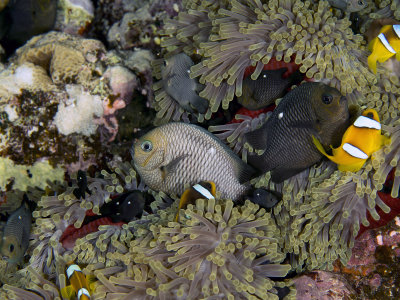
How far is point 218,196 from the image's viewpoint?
2150 millimetres

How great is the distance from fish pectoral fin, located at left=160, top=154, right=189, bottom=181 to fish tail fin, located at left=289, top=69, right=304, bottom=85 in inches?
33.7

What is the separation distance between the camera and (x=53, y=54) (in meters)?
2.80

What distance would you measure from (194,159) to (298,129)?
2.25 feet

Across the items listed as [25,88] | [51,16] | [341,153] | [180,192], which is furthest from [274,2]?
[51,16]

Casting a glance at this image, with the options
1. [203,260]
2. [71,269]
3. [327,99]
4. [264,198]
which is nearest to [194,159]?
[264,198]

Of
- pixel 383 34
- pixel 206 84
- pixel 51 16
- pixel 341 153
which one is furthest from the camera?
pixel 51 16

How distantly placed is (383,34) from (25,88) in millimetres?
2636

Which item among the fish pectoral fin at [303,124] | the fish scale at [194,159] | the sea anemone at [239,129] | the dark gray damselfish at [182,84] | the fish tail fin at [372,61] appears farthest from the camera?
the dark gray damselfish at [182,84]

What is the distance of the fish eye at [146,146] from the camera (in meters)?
2.19

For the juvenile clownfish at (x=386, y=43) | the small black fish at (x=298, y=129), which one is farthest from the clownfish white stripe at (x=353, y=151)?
the juvenile clownfish at (x=386, y=43)

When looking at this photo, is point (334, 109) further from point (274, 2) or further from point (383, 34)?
point (274, 2)

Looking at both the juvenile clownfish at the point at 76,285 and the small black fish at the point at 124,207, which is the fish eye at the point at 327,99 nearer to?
the small black fish at the point at 124,207

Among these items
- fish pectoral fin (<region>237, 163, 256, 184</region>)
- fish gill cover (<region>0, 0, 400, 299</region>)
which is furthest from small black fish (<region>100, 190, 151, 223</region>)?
fish pectoral fin (<region>237, 163, 256, 184</region>)

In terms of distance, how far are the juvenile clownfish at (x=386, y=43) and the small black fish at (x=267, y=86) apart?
462mm
